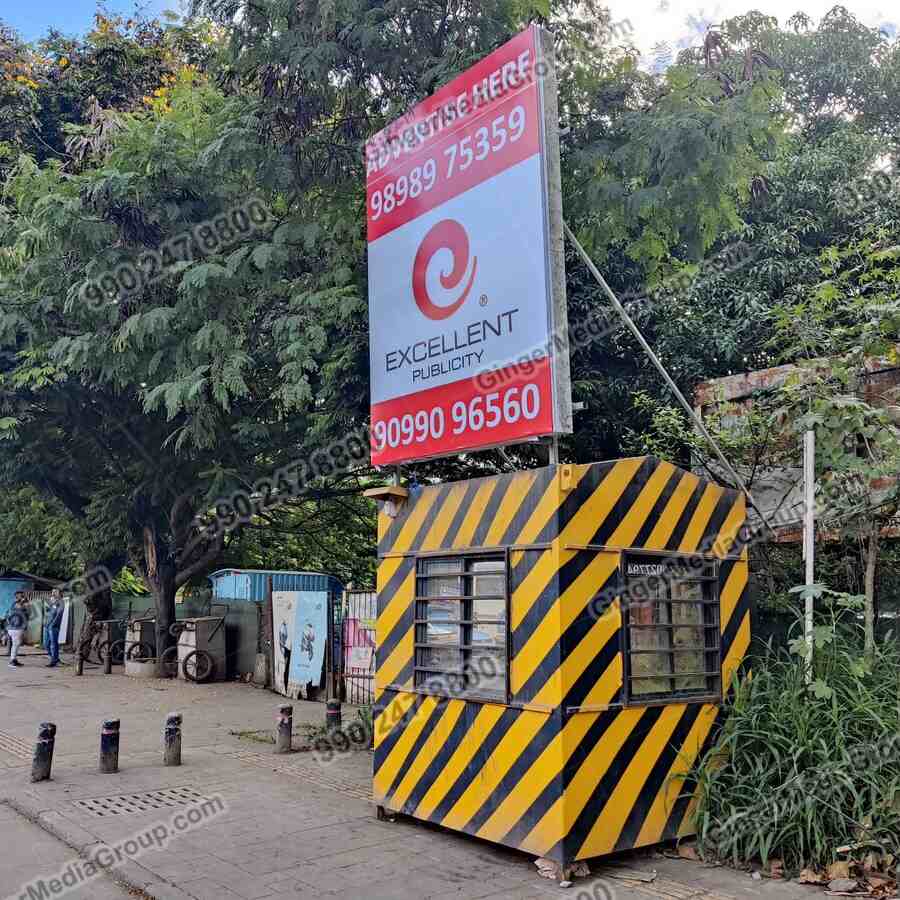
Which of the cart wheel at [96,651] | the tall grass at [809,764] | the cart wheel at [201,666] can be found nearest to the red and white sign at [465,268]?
the tall grass at [809,764]

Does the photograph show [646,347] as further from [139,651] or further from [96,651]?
[96,651]

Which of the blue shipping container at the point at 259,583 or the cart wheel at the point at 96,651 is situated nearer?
the blue shipping container at the point at 259,583

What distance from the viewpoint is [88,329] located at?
1150cm

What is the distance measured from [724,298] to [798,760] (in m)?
7.09

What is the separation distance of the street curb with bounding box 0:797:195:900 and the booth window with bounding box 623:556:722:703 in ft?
10.4

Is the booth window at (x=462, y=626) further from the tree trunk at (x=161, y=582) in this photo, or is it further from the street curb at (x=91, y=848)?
the tree trunk at (x=161, y=582)

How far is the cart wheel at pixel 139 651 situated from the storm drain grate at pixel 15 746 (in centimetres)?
716

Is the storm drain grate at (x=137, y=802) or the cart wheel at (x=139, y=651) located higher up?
the cart wheel at (x=139, y=651)

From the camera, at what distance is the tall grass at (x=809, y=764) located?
18.0 ft

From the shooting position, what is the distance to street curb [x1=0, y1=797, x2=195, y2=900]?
541 cm

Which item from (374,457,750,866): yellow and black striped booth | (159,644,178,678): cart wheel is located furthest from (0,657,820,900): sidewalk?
(159,644,178,678): cart wheel

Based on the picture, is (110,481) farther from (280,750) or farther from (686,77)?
(686,77)

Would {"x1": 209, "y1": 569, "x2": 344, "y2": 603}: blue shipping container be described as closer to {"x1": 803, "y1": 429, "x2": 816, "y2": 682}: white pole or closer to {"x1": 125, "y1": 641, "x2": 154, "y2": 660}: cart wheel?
{"x1": 125, "y1": 641, "x2": 154, "y2": 660}: cart wheel
